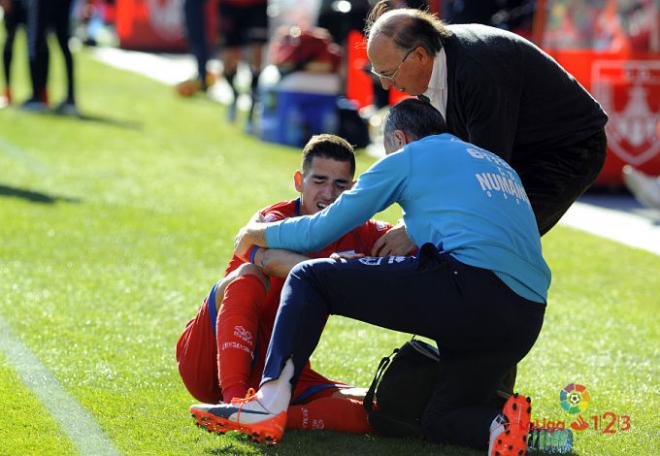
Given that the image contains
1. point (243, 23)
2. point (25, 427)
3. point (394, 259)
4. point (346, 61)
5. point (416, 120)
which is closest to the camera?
point (394, 259)

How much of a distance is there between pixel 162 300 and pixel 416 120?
2.64 meters

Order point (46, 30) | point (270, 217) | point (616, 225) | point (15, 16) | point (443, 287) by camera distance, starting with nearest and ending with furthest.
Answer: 1. point (443, 287)
2. point (270, 217)
3. point (616, 225)
4. point (46, 30)
5. point (15, 16)

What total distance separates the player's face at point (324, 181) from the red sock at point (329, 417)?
27.3 inches

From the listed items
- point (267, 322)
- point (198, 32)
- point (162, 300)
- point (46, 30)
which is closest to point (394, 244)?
point (267, 322)

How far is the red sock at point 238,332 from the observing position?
4184 millimetres

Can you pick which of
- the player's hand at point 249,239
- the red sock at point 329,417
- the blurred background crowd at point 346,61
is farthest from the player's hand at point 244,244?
the blurred background crowd at point 346,61

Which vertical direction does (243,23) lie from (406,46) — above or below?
below

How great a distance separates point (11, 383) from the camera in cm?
469

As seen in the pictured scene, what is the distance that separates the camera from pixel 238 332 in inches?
167

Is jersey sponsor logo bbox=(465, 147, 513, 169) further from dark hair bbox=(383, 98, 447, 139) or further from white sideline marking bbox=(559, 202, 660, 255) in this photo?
white sideline marking bbox=(559, 202, 660, 255)

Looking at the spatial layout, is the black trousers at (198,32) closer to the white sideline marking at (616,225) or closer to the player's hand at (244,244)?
the white sideline marking at (616,225)

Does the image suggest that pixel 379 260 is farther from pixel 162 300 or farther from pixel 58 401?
pixel 162 300

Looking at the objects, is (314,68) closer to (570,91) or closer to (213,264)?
(213,264)

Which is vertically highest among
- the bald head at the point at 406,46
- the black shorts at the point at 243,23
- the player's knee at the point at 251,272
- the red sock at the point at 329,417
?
the bald head at the point at 406,46
